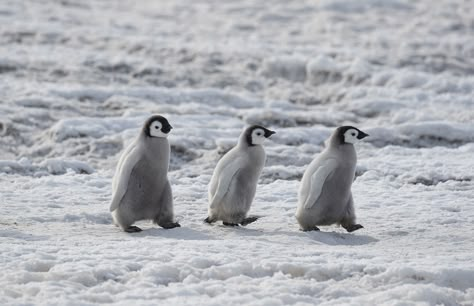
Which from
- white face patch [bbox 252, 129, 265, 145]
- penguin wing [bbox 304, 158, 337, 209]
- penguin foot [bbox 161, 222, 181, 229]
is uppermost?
white face patch [bbox 252, 129, 265, 145]

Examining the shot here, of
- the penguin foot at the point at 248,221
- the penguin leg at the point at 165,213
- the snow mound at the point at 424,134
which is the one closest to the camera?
the penguin leg at the point at 165,213

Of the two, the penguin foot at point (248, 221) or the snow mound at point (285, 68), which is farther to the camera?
the snow mound at point (285, 68)

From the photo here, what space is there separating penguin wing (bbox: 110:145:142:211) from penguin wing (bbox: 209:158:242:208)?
76 centimetres

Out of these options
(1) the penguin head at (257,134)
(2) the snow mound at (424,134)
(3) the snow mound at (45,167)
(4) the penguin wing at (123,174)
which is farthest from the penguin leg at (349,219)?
(2) the snow mound at (424,134)

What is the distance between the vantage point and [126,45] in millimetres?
19734

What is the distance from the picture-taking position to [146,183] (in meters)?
7.97

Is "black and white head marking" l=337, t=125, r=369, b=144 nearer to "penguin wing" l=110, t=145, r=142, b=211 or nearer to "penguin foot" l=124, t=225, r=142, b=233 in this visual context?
"penguin wing" l=110, t=145, r=142, b=211

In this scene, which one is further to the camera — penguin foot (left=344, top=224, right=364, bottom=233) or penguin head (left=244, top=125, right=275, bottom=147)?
penguin head (left=244, top=125, right=275, bottom=147)

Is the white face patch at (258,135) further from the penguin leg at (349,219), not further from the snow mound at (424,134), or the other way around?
the snow mound at (424,134)

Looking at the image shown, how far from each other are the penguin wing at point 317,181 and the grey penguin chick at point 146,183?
1149 mm

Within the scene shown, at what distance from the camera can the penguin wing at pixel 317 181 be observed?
26.3 feet

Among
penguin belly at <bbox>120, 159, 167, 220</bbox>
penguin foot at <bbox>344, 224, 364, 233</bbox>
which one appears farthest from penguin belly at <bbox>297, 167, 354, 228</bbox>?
penguin belly at <bbox>120, 159, 167, 220</bbox>

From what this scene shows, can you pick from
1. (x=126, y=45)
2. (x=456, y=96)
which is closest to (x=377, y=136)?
(x=456, y=96)

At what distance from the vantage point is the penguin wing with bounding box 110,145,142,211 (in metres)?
7.75
